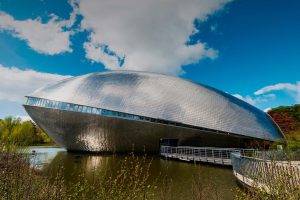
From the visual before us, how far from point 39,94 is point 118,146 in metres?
12.3

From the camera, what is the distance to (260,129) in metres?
31.3

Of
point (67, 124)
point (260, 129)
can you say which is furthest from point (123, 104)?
point (260, 129)

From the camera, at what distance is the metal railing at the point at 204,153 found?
20703 mm

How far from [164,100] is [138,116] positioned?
384 cm

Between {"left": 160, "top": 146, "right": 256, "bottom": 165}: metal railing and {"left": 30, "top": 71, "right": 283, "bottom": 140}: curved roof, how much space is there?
12.6ft

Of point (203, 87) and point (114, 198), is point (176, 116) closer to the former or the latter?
point (203, 87)

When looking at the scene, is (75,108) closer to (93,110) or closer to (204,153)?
(93,110)

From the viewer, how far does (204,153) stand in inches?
1016

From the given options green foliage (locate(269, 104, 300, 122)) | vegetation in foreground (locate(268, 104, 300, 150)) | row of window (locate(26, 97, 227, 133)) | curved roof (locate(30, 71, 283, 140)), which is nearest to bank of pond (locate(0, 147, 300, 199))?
row of window (locate(26, 97, 227, 133))

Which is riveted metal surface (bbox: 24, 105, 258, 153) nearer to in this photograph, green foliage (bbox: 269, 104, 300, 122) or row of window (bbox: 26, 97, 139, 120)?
row of window (bbox: 26, 97, 139, 120)

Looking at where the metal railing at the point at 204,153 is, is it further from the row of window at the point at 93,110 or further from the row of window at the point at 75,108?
the row of window at the point at 75,108

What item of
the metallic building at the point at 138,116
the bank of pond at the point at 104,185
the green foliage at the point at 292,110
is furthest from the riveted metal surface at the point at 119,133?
the green foliage at the point at 292,110

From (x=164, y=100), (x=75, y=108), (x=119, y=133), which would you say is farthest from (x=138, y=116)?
(x=75, y=108)

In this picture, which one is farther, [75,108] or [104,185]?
[75,108]
